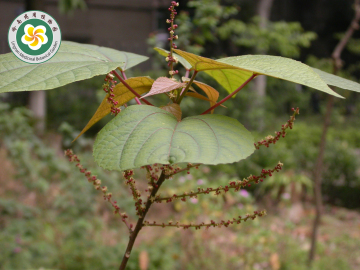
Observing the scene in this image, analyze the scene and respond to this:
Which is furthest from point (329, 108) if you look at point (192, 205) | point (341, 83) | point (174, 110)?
point (174, 110)

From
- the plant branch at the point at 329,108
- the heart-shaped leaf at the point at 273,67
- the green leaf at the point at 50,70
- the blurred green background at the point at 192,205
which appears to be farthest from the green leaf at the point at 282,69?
the plant branch at the point at 329,108

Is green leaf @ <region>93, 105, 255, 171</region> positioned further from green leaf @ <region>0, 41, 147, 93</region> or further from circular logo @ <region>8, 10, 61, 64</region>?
circular logo @ <region>8, 10, 61, 64</region>

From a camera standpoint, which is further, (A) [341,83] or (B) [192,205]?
(B) [192,205]

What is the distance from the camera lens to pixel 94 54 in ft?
1.80

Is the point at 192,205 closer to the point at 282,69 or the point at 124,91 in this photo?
the point at 124,91

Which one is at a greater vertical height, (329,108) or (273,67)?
(273,67)

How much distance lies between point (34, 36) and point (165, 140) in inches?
15.6

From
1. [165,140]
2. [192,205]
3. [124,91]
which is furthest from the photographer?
[192,205]

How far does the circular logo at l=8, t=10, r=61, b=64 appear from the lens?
0.54 metres

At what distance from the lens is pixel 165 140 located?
39 cm

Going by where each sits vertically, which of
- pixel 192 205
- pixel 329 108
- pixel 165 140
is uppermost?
pixel 165 140

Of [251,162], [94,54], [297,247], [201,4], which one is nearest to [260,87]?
[251,162]

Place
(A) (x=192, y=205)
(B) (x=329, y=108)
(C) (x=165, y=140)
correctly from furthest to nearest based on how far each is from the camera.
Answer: (A) (x=192, y=205) → (B) (x=329, y=108) → (C) (x=165, y=140)

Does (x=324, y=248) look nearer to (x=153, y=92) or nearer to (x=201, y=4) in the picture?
(x=201, y=4)
